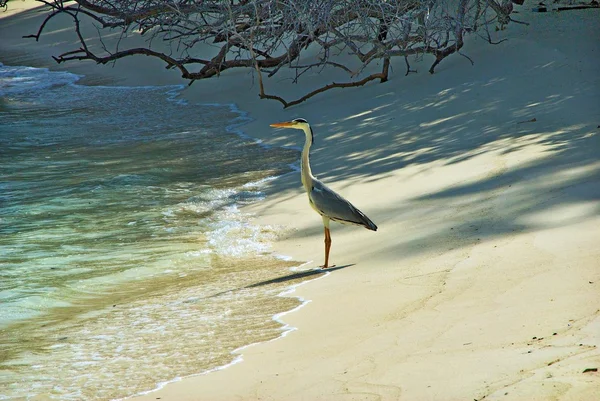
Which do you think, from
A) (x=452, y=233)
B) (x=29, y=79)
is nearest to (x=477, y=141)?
(x=452, y=233)

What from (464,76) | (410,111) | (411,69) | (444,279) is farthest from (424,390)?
(411,69)

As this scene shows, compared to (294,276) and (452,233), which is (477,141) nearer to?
(452,233)

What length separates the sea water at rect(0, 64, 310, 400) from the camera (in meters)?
5.71

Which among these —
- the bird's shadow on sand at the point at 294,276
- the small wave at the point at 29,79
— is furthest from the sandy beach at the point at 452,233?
the small wave at the point at 29,79

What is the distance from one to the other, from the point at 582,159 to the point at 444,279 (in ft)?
10.8

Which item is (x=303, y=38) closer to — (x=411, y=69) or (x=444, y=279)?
(x=411, y=69)

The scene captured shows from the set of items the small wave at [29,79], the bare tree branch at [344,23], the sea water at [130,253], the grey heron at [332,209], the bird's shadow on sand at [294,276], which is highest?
the bare tree branch at [344,23]

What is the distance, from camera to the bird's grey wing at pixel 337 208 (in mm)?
7625

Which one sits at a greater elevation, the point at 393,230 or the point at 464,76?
the point at 464,76

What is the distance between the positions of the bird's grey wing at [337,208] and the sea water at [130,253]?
678 millimetres

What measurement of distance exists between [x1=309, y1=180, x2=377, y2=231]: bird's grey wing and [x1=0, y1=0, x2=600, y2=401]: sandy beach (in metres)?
0.34

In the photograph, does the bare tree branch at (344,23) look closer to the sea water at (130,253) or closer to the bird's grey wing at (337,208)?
the sea water at (130,253)

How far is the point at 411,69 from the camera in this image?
1498cm

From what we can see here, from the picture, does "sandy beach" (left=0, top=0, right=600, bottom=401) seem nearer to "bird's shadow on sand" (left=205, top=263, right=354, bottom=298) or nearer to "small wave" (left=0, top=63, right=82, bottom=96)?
"bird's shadow on sand" (left=205, top=263, right=354, bottom=298)
